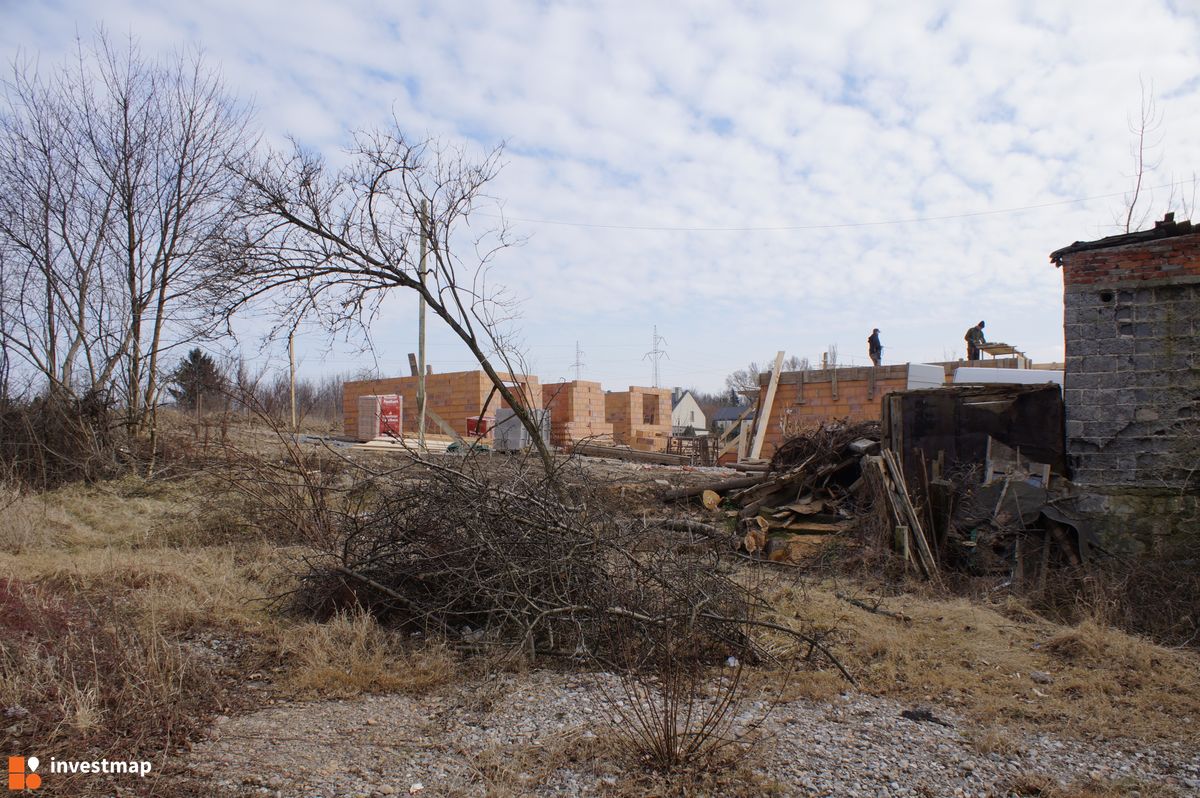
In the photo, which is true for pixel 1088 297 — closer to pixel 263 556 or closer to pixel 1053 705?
pixel 1053 705

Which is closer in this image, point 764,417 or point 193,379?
point 193,379

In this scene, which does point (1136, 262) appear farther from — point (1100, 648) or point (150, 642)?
point (150, 642)

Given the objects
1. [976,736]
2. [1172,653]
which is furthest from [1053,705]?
[1172,653]

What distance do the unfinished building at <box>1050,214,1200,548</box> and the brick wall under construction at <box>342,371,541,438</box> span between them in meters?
12.3

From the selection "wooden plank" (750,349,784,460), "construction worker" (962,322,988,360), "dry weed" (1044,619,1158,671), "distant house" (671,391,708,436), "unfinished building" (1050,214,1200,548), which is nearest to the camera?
"dry weed" (1044,619,1158,671)

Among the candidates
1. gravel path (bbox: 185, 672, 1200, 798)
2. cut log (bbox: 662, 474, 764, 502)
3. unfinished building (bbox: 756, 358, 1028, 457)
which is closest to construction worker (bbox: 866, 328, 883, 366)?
unfinished building (bbox: 756, 358, 1028, 457)

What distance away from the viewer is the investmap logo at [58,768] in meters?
2.88

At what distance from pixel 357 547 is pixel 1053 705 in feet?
15.2

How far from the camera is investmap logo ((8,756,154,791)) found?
113 inches

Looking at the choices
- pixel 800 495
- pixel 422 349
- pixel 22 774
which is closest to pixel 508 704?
pixel 22 774

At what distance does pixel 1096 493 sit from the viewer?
7531mm

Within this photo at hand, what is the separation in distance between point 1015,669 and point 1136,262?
4541 millimetres

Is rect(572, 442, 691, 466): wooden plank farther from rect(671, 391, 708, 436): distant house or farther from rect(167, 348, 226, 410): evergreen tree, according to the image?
rect(671, 391, 708, 436): distant house

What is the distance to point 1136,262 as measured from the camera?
7379 millimetres
